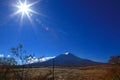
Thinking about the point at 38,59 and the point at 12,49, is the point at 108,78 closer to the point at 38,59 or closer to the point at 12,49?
the point at 38,59

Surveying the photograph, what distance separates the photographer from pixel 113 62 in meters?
23.1

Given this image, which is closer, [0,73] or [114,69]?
[0,73]

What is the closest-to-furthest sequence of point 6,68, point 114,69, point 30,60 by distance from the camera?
point 6,68, point 30,60, point 114,69

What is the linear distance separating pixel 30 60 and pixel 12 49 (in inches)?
58.0

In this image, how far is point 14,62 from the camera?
607 inches

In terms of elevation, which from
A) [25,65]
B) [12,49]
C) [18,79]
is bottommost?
[18,79]

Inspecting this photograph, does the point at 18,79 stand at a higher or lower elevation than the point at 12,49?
lower

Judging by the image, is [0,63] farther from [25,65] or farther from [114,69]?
[114,69]

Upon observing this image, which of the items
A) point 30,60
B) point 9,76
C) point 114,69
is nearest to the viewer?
point 9,76

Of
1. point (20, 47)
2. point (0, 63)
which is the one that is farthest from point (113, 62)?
point (0, 63)

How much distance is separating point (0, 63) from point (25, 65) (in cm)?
200

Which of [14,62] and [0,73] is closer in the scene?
[0,73]

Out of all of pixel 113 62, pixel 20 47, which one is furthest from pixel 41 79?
pixel 113 62

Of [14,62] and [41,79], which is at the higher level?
[14,62]
